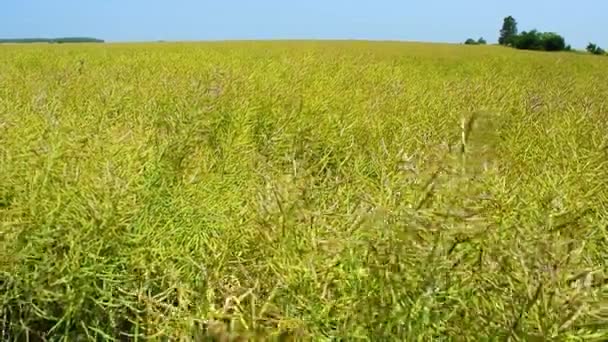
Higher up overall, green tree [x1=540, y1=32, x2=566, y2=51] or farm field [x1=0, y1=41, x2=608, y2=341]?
green tree [x1=540, y1=32, x2=566, y2=51]

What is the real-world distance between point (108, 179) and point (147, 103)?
2.12 meters

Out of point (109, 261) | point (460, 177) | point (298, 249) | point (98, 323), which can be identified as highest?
point (460, 177)

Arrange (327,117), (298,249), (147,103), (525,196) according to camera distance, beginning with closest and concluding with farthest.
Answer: (298,249), (525,196), (327,117), (147,103)

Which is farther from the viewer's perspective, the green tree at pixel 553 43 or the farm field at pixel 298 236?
the green tree at pixel 553 43

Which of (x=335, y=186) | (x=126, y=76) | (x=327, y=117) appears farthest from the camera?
(x=126, y=76)

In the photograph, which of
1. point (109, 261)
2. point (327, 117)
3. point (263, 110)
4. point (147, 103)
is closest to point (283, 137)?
point (327, 117)

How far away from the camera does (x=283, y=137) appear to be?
3.55 meters

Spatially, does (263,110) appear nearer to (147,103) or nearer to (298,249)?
(147,103)

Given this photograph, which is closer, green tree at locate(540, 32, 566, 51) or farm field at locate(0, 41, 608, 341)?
farm field at locate(0, 41, 608, 341)

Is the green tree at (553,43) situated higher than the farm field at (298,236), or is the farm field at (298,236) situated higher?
the green tree at (553,43)

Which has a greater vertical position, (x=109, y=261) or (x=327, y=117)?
(x=327, y=117)

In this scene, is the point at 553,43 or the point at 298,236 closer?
the point at 298,236

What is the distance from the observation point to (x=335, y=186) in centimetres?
220

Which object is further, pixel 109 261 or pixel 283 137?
pixel 283 137
